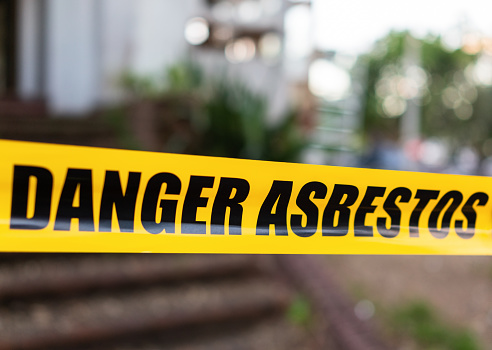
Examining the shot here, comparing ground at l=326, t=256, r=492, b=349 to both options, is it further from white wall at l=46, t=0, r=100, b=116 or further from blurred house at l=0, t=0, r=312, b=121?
white wall at l=46, t=0, r=100, b=116

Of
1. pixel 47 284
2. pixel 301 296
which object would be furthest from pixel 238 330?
pixel 47 284

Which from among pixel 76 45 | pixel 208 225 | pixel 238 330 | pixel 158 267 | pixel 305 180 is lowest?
pixel 238 330

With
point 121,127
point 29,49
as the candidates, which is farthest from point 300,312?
point 29,49

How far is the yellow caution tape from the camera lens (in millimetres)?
1199

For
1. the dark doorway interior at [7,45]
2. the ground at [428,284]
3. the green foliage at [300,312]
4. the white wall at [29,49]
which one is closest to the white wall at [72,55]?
the white wall at [29,49]

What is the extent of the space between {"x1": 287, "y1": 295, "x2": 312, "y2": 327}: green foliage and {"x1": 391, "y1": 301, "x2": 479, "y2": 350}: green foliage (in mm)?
558

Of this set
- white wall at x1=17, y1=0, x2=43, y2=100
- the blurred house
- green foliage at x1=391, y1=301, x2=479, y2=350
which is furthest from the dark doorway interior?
green foliage at x1=391, y1=301, x2=479, y2=350

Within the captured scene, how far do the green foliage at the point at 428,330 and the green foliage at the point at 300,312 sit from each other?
22.0 inches

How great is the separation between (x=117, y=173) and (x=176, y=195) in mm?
178

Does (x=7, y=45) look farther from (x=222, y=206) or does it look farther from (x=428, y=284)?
(x=222, y=206)

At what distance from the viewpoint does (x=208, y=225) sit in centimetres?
136

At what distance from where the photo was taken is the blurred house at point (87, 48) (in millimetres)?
5844

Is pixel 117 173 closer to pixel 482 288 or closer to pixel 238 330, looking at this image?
pixel 238 330

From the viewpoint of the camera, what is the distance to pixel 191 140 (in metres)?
4.45
